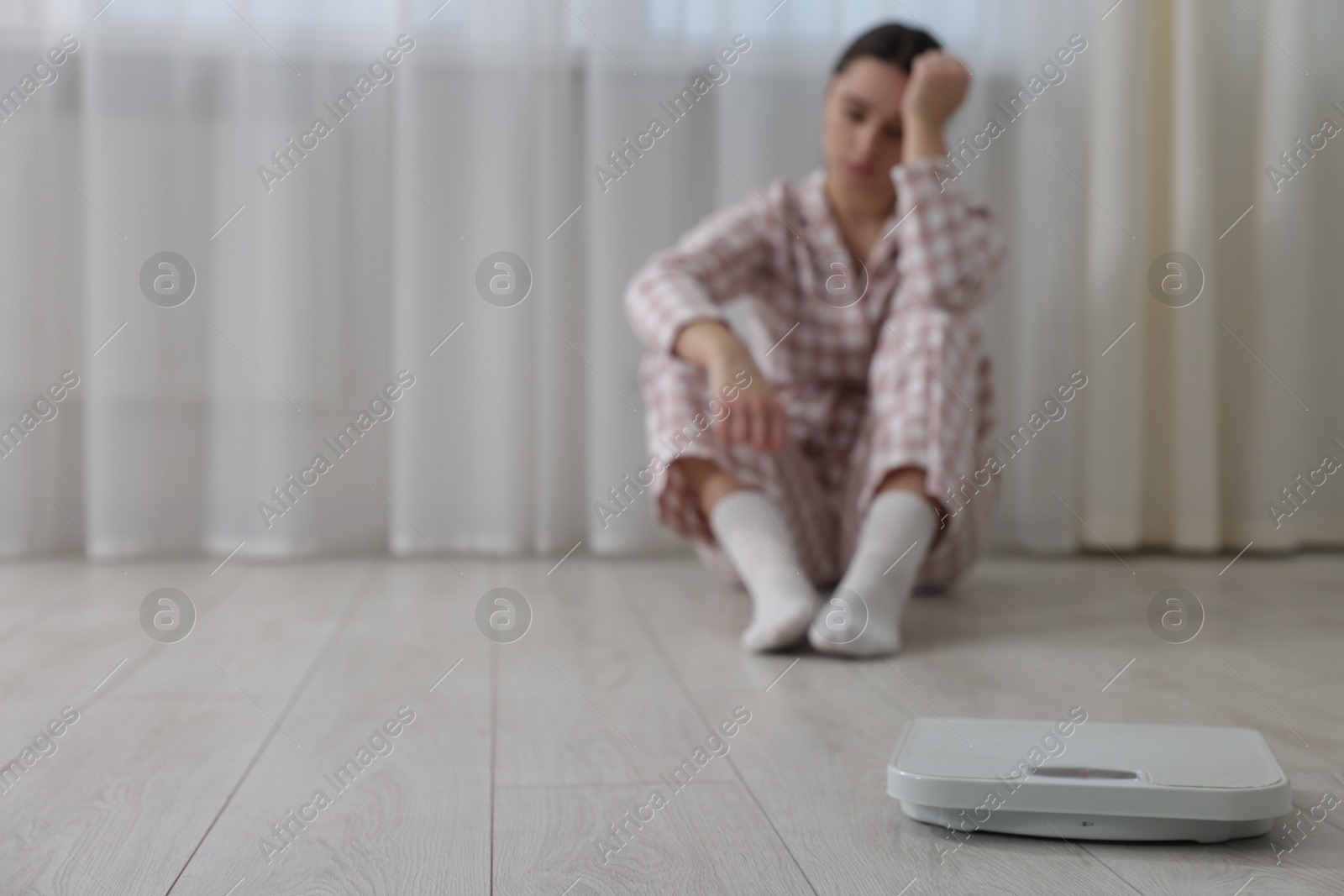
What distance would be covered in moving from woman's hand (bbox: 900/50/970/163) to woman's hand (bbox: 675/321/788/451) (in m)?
0.31

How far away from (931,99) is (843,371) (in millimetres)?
336

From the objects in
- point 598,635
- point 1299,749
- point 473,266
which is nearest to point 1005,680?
point 1299,749

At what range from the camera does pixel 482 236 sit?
1.72 meters

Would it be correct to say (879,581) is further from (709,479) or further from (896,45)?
(896,45)

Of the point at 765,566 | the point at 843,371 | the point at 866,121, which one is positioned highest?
the point at 866,121

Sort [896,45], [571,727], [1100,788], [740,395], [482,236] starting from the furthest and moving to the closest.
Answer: [482,236]
[896,45]
[740,395]
[571,727]
[1100,788]

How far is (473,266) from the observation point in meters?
1.72

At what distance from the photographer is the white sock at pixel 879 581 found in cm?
101

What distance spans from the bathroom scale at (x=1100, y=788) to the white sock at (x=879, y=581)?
384 millimetres

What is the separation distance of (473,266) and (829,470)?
655mm

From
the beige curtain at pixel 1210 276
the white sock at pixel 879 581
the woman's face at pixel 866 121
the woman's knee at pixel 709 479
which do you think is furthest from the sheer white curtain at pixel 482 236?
the white sock at pixel 879 581

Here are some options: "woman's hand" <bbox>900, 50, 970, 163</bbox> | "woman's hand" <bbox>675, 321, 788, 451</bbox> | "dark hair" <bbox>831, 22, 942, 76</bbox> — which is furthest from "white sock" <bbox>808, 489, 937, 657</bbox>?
"dark hair" <bbox>831, 22, 942, 76</bbox>

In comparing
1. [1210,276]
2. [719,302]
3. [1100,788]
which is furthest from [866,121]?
[1100,788]

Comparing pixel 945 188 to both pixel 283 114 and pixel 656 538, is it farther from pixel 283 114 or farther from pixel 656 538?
pixel 283 114
